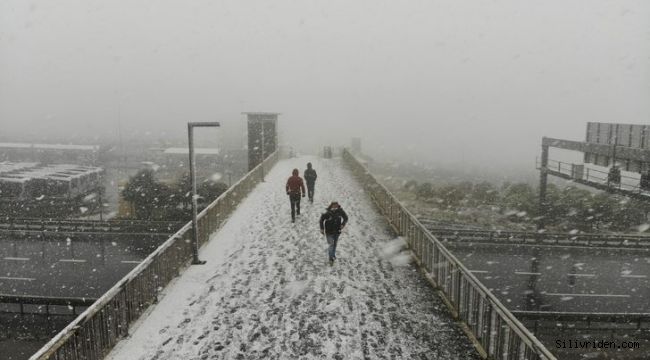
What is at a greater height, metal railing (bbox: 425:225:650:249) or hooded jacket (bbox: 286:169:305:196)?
hooded jacket (bbox: 286:169:305:196)

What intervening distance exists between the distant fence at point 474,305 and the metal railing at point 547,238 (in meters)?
21.3

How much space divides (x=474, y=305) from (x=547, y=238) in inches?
1138

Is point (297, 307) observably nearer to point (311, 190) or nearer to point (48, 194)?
point (311, 190)

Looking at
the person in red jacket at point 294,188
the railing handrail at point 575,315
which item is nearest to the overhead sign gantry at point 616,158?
the railing handrail at point 575,315

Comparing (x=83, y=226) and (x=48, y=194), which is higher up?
(x=83, y=226)

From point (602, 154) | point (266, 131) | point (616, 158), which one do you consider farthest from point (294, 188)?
point (266, 131)

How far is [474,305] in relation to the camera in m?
8.09

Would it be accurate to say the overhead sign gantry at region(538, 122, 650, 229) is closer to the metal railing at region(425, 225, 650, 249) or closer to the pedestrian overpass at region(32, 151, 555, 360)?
the metal railing at region(425, 225, 650, 249)

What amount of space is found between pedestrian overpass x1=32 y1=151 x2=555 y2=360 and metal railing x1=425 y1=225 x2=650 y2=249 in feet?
68.4

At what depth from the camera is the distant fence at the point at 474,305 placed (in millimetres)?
6164

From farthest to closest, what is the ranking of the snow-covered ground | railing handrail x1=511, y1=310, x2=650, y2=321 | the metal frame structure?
the metal frame structure, railing handrail x1=511, y1=310, x2=650, y2=321, the snow-covered ground

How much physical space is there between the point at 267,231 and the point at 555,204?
46.1 metres

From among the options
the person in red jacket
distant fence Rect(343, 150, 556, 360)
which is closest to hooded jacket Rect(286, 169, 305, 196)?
the person in red jacket

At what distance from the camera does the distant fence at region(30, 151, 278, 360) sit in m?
6.34
